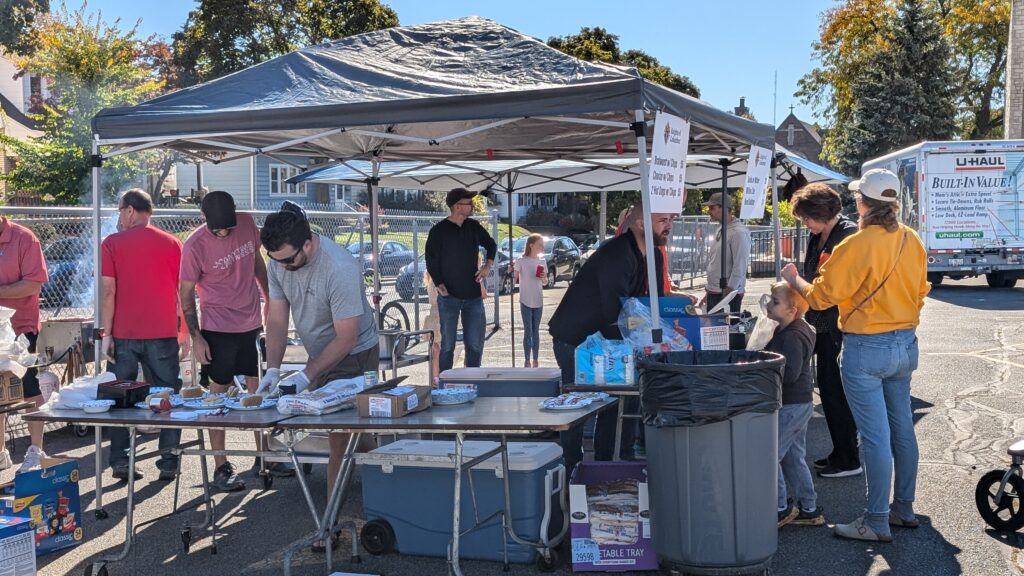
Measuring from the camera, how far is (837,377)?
689 cm

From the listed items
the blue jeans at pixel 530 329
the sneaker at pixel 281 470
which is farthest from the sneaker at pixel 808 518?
the blue jeans at pixel 530 329

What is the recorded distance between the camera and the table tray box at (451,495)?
5301 millimetres

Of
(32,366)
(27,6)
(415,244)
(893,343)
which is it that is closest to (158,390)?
(32,366)

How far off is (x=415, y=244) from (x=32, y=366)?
787cm

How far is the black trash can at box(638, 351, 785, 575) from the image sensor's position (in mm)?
4574

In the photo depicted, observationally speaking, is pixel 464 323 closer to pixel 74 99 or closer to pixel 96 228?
pixel 96 228

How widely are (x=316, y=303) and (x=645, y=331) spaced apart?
6.05ft

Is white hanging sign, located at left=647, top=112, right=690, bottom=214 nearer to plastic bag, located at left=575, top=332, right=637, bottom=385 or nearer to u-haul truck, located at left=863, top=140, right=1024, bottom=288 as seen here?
plastic bag, located at left=575, top=332, right=637, bottom=385

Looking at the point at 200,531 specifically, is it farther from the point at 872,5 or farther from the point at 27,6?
the point at 872,5

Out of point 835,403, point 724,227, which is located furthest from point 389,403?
point 724,227

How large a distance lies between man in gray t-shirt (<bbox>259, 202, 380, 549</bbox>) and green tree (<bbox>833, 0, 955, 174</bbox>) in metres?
38.7

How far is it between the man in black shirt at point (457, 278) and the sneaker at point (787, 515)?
12.8ft

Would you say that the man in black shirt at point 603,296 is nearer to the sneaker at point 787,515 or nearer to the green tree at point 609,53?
the sneaker at point 787,515

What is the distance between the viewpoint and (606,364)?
5.55 metres
